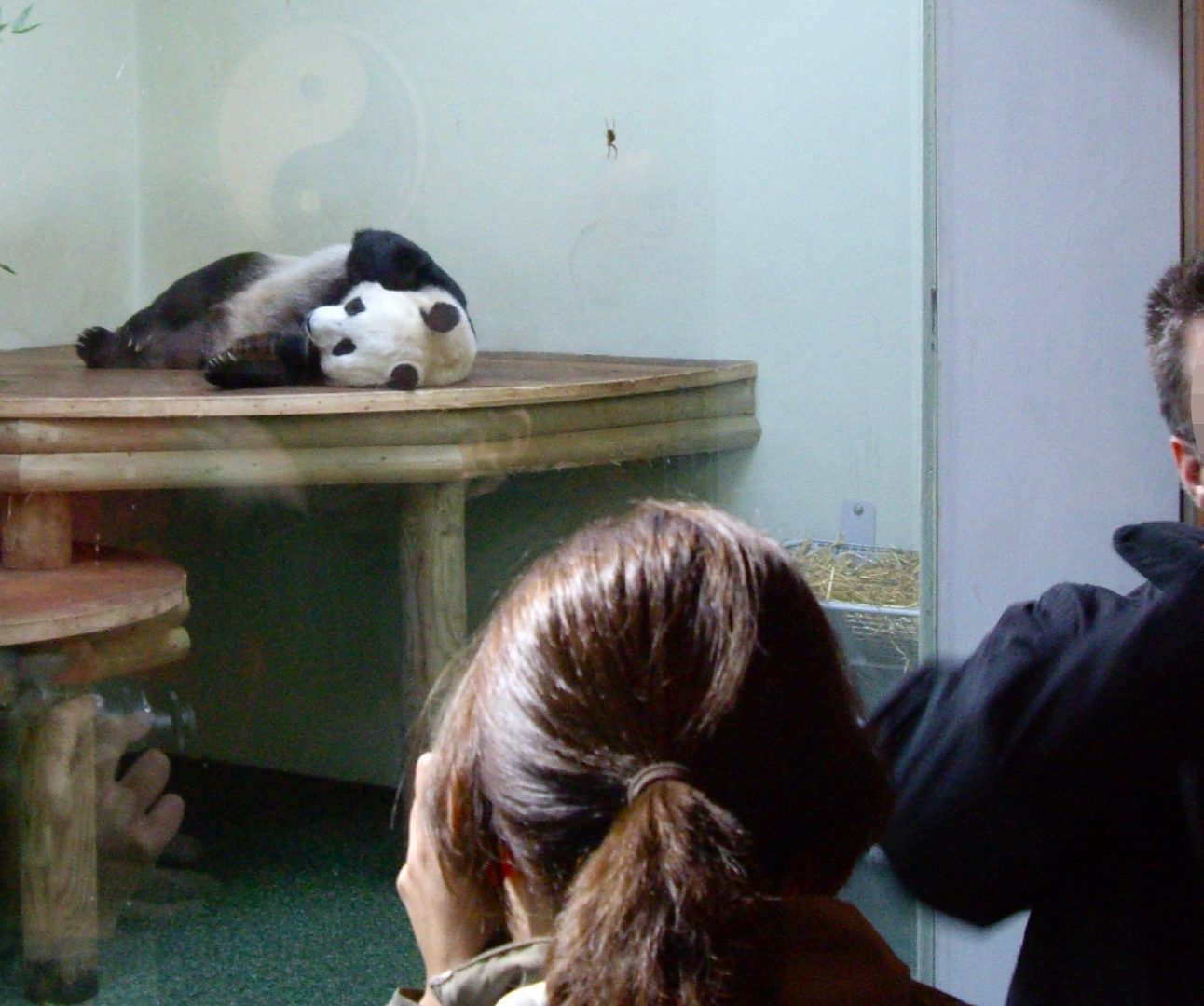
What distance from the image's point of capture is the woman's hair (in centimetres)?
55

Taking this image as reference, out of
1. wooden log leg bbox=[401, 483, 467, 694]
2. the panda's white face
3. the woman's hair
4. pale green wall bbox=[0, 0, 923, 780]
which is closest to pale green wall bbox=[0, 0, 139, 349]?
pale green wall bbox=[0, 0, 923, 780]

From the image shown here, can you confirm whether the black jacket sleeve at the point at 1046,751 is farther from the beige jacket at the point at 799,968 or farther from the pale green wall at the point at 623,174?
the pale green wall at the point at 623,174

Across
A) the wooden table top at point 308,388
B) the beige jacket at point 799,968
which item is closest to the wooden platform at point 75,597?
the wooden table top at point 308,388

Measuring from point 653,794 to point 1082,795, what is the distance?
35 centimetres

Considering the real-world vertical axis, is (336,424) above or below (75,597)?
above

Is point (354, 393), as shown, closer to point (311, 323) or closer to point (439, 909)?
point (311, 323)

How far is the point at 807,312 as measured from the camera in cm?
161

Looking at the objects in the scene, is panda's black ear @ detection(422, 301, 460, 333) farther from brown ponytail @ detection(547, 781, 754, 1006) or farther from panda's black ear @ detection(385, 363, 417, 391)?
brown ponytail @ detection(547, 781, 754, 1006)

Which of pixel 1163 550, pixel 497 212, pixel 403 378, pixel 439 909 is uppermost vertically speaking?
pixel 497 212

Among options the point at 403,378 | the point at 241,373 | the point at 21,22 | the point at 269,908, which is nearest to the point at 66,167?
the point at 21,22

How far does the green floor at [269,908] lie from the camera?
108 centimetres

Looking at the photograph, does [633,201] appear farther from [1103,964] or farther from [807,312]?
[1103,964]

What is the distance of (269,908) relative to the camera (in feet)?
3.68

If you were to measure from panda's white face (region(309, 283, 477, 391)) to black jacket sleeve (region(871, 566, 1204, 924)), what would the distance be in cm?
56
